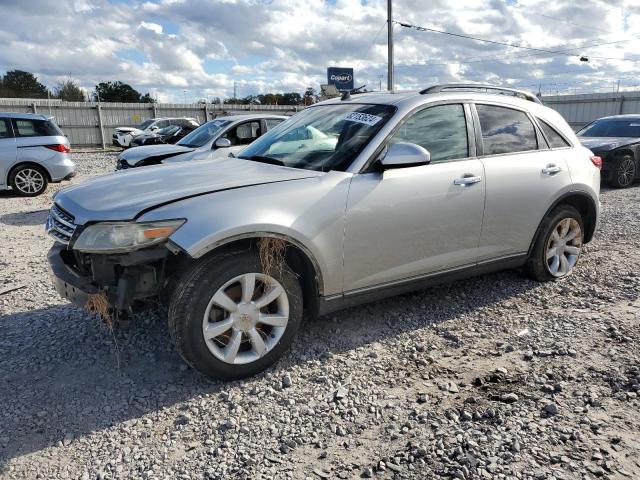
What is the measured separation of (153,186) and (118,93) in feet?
200

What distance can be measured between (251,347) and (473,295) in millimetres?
2309

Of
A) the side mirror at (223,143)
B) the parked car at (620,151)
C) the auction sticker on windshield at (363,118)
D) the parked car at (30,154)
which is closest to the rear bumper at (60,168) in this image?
the parked car at (30,154)

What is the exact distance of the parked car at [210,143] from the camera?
28.2 feet

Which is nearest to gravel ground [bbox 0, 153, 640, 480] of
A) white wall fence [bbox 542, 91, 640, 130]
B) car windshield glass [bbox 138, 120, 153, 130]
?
white wall fence [bbox 542, 91, 640, 130]

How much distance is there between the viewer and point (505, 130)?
436cm

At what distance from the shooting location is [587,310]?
4.29 metres

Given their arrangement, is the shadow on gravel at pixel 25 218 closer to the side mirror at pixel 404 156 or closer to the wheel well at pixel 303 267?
the wheel well at pixel 303 267

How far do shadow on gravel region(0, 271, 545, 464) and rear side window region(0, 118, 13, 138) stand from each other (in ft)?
24.8

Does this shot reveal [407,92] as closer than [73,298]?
No

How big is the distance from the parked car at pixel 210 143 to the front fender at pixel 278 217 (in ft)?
18.0

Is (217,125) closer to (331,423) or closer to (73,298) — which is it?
(73,298)

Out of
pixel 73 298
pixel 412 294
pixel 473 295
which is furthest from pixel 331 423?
pixel 473 295

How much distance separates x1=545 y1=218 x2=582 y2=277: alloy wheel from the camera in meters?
4.78

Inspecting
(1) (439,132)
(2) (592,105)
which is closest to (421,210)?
(1) (439,132)
